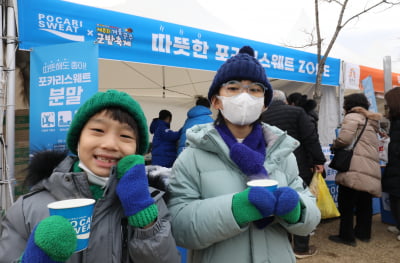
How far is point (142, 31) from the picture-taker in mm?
3418

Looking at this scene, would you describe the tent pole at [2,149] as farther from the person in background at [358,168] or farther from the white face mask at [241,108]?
the person in background at [358,168]

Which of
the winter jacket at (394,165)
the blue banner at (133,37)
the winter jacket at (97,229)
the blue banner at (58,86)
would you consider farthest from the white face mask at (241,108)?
the winter jacket at (394,165)

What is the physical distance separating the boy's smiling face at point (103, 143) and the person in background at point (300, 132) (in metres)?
2.41

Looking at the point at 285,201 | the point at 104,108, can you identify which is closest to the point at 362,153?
the point at 285,201

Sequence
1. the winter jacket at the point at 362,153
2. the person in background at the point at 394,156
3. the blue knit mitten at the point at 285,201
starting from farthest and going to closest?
the person in background at the point at 394,156 < the winter jacket at the point at 362,153 < the blue knit mitten at the point at 285,201

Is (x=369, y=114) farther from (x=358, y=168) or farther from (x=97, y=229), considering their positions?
(x=97, y=229)

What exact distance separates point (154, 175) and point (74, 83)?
5.51ft

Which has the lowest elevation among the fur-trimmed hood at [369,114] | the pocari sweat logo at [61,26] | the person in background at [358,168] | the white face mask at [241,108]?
the person in background at [358,168]

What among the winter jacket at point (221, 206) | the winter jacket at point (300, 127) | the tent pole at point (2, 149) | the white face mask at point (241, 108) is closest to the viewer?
the winter jacket at point (221, 206)

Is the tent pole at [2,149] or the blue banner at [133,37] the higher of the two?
the blue banner at [133,37]

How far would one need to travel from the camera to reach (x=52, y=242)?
2.40 feet

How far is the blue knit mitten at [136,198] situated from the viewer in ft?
3.03

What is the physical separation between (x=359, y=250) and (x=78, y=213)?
389 centimetres

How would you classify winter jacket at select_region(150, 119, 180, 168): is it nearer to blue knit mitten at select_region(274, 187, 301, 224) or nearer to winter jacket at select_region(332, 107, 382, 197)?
winter jacket at select_region(332, 107, 382, 197)
